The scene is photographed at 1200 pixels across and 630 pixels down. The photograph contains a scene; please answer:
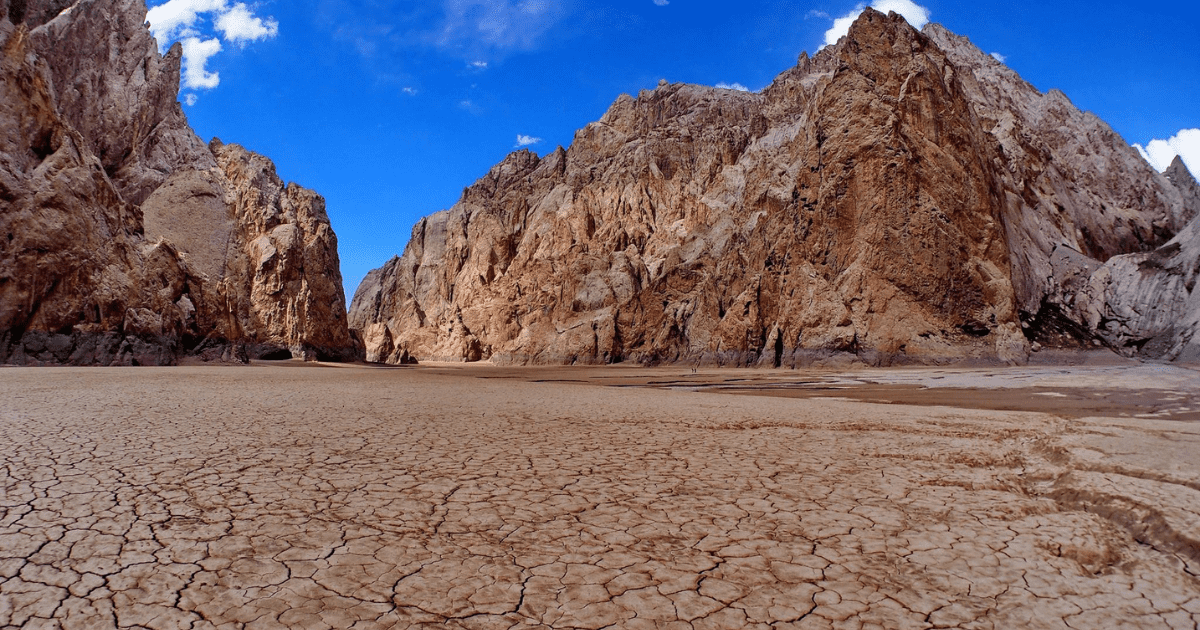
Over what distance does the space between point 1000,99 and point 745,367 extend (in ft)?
126

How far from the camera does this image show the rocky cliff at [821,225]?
32.4m

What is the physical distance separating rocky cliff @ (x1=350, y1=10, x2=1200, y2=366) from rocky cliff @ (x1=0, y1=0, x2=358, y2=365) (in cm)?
2167

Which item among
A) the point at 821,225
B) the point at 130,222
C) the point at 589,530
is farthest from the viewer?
the point at 821,225

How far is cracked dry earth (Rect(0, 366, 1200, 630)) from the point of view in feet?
8.29

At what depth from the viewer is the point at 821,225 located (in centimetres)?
3634

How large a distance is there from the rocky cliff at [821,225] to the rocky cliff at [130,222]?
71.1 feet

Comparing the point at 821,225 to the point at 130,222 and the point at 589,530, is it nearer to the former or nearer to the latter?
the point at 589,530

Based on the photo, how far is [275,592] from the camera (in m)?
2.59

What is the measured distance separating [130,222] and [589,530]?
40.0 metres

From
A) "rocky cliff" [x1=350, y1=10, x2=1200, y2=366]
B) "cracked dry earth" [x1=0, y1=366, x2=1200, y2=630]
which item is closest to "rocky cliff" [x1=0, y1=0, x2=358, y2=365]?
"rocky cliff" [x1=350, y1=10, x2=1200, y2=366]

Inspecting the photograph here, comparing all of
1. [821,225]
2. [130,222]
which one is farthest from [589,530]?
[130,222]

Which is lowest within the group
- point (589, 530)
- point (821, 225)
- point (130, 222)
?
point (589, 530)

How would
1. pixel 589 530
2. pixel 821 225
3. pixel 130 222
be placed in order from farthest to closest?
pixel 821 225, pixel 130 222, pixel 589 530

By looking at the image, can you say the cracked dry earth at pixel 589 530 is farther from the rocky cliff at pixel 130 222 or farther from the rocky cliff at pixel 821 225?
the rocky cliff at pixel 821 225
